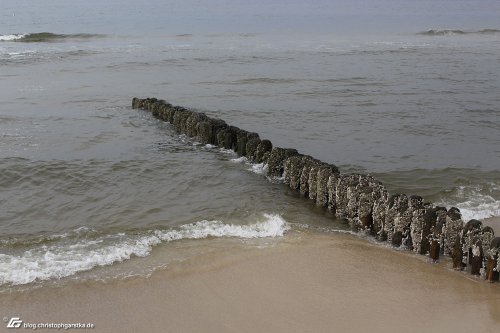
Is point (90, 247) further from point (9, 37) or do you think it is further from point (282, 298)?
point (9, 37)

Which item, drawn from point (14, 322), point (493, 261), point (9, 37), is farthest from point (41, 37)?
point (493, 261)

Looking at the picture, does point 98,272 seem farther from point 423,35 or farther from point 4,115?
point 423,35

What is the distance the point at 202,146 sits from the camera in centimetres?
1753

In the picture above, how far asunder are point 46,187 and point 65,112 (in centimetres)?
950

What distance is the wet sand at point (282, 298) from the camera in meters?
7.88

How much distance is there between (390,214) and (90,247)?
6.02 m

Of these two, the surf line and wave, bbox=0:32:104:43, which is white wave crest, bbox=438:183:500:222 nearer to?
the surf line

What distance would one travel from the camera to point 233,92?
88.6 feet

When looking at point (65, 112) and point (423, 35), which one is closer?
point (65, 112)

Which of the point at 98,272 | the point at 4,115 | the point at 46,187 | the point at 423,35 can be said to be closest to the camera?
the point at 98,272

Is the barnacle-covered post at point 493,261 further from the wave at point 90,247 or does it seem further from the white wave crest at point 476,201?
the wave at point 90,247

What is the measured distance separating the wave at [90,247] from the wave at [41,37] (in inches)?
1906

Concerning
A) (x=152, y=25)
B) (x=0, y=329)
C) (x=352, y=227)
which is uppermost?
(x=152, y=25)

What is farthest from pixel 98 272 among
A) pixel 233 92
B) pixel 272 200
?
pixel 233 92
